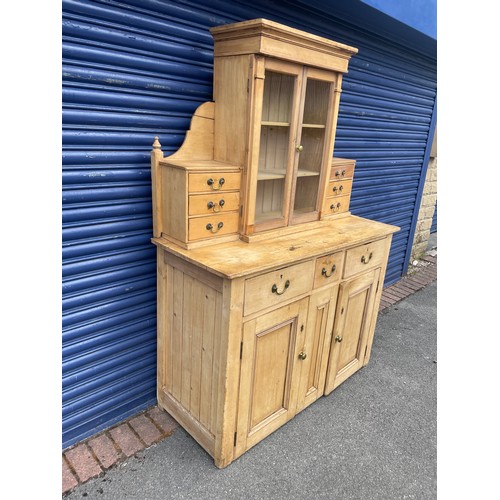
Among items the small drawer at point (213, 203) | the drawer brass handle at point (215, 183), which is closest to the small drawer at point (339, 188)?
the small drawer at point (213, 203)

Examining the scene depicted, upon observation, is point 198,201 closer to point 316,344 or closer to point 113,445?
point 316,344

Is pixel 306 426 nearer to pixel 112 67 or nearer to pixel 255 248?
pixel 255 248

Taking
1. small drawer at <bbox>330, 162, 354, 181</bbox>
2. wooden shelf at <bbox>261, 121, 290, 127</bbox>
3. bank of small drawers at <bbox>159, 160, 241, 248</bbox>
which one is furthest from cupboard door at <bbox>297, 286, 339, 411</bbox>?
wooden shelf at <bbox>261, 121, 290, 127</bbox>

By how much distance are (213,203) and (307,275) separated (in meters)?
0.76

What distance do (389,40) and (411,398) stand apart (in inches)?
Answer: 136

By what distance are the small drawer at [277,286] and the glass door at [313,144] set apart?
469mm

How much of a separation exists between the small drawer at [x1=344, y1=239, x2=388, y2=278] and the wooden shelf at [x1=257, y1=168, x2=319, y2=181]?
0.63 metres

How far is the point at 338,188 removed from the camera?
305 cm

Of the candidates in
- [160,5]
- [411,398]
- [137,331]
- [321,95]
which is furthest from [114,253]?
[411,398]

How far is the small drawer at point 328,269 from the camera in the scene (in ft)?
8.19

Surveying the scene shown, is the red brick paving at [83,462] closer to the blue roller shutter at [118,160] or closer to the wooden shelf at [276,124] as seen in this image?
the blue roller shutter at [118,160]

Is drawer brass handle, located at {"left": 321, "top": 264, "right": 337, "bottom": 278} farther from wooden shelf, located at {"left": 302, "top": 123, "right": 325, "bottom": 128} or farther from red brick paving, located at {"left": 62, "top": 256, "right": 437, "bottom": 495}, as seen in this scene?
red brick paving, located at {"left": 62, "top": 256, "right": 437, "bottom": 495}

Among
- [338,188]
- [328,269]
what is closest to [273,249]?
[328,269]

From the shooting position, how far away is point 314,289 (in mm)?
2521
